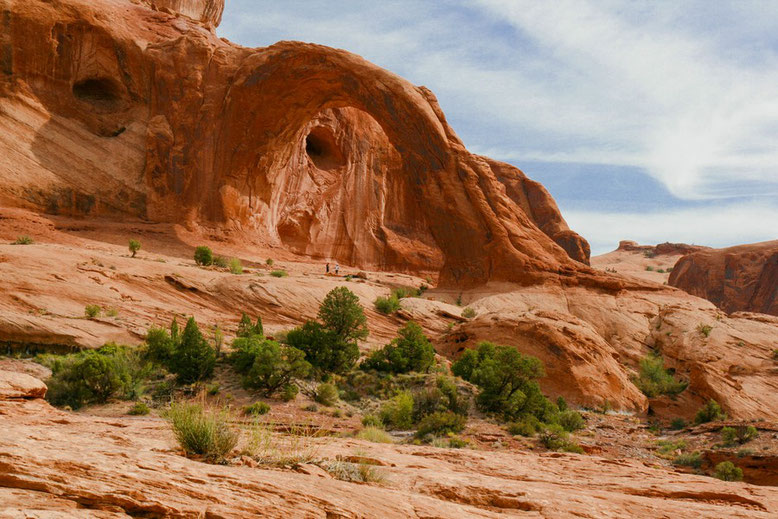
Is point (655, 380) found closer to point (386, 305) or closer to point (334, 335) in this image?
point (386, 305)

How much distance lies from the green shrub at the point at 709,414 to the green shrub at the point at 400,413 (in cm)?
1195

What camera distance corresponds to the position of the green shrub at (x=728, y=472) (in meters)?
15.4

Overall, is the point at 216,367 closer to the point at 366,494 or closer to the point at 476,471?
the point at 476,471

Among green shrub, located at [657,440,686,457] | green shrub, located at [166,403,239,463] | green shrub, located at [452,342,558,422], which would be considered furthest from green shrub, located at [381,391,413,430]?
green shrub, located at [166,403,239,463]

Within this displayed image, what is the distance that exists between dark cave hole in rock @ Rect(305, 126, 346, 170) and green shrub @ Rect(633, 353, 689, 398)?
30.0 meters

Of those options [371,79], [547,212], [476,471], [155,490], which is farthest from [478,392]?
[547,212]

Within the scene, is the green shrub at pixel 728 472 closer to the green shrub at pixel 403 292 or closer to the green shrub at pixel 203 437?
the green shrub at pixel 203 437

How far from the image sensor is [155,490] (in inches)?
161

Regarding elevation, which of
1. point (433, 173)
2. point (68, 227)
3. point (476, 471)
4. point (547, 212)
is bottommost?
point (476, 471)

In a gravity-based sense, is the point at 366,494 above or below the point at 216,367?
above

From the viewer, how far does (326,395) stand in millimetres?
19578

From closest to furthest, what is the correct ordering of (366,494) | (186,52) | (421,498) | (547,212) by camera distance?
(366,494), (421,498), (186,52), (547,212)

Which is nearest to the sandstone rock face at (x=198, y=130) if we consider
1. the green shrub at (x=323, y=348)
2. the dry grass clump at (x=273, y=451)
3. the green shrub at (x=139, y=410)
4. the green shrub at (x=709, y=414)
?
the green shrub at (x=709, y=414)

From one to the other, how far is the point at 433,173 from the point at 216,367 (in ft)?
64.0
